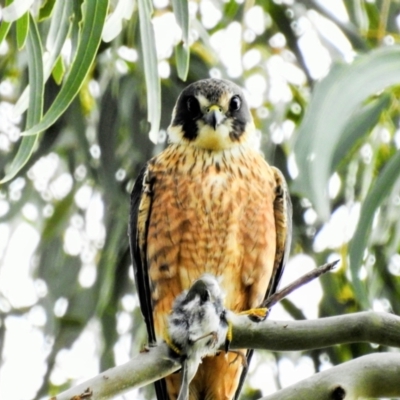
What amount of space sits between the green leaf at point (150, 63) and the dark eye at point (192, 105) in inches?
42.2

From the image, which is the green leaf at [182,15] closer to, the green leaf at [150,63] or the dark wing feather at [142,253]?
the green leaf at [150,63]

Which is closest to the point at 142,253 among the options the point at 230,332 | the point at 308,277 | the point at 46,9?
the point at 46,9

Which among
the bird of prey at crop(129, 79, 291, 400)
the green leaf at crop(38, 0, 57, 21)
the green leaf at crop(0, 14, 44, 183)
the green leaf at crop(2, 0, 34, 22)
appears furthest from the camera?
the bird of prey at crop(129, 79, 291, 400)

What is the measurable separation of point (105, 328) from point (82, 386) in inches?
87.8

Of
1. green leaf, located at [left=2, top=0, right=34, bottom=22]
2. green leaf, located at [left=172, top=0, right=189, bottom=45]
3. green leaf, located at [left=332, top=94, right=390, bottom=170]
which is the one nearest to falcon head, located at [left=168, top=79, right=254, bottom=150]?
green leaf, located at [left=332, top=94, right=390, bottom=170]

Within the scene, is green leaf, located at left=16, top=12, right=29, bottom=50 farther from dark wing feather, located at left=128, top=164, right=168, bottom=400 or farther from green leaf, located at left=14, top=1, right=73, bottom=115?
dark wing feather, located at left=128, top=164, right=168, bottom=400

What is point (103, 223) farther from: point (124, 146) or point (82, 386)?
point (82, 386)

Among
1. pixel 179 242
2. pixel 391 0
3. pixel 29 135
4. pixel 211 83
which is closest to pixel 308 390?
pixel 29 135

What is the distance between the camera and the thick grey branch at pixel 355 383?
1.63 m

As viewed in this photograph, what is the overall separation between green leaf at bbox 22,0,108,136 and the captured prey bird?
0.51 metres

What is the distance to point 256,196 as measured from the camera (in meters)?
3.06

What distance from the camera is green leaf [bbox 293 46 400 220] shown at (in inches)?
87.8

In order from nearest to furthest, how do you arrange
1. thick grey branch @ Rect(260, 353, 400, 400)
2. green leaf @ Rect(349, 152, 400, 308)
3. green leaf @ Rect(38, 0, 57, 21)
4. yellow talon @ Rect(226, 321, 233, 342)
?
thick grey branch @ Rect(260, 353, 400, 400), yellow talon @ Rect(226, 321, 233, 342), green leaf @ Rect(349, 152, 400, 308), green leaf @ Rect(38, 0, 57, 21)

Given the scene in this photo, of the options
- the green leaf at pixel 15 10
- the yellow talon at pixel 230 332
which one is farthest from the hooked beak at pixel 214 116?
the yellow talon at pixel 230 332
